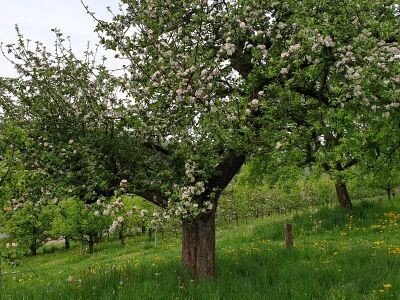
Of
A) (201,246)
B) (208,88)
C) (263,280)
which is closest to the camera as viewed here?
(208,88)

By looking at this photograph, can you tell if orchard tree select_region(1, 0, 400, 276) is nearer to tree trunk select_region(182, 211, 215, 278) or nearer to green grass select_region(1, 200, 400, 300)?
tree trunk select_region(182, 211, 215, 278)

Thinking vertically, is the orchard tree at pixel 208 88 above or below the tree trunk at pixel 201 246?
above

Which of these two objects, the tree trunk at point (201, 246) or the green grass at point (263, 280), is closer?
the green grass at point (263, 280)

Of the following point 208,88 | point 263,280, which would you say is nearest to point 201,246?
point 263,280

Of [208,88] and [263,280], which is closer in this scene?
[208,88]

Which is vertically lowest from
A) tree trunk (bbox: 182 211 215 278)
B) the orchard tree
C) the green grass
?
the green grass

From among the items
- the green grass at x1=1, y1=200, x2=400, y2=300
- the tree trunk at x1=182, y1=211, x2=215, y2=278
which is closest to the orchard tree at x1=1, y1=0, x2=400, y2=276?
the tree trunk at x1=182, y1=211, x2=215, y2=278

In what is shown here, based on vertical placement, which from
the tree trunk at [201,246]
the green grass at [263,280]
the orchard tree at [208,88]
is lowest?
the green grass at [263,280]

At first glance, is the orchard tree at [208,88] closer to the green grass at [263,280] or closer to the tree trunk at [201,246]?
the tree trunk at [201,246]

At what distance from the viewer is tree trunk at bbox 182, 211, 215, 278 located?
11.9 meters

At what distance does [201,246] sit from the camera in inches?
472

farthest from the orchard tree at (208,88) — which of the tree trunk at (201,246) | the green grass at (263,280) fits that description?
the green grass at (263,280)

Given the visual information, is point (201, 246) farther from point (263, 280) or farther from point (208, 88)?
point (208, 88)

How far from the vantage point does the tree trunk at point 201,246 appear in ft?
39.0
